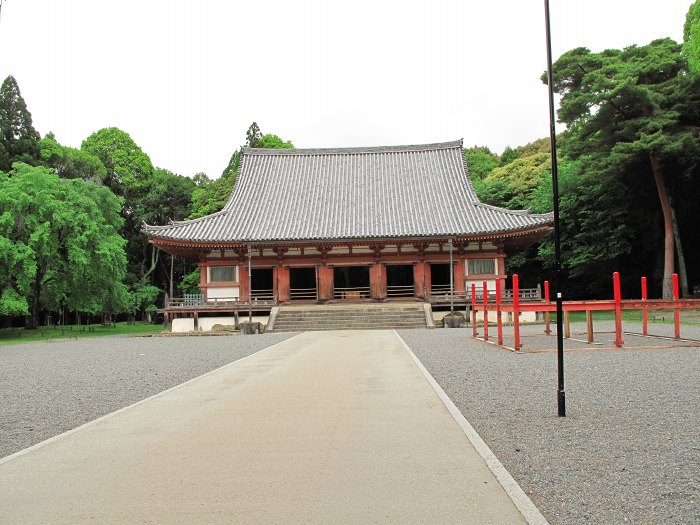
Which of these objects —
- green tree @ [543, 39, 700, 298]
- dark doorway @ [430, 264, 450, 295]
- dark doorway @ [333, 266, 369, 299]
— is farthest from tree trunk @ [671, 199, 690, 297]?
dark doorway @ [333, 266, 369, 299]

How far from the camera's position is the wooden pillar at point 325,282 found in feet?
88.6

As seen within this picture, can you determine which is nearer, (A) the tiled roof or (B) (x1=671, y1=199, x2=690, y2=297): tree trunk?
(A) the tiled roof

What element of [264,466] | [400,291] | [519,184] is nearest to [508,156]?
[519,184]

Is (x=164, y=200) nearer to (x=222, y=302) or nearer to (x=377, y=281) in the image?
(x=222, y=302)

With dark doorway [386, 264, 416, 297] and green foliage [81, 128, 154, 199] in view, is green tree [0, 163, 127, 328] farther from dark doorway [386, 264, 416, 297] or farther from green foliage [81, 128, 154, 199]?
green foliage [81, 128, 154, 199]

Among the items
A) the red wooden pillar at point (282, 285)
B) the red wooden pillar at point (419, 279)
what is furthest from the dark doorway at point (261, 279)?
the red wooden pillar at point (419, 279)

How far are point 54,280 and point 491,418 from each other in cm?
2492

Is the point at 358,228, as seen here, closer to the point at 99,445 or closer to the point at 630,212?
the point at 630,212

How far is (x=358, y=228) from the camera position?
27.2 m

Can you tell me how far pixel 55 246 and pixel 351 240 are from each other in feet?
42.3

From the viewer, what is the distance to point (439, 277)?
28.6m

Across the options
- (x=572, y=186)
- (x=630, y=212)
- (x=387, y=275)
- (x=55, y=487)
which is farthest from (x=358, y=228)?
(x=55, y=487)

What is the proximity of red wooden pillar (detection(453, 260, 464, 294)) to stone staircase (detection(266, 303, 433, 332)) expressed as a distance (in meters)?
2.71

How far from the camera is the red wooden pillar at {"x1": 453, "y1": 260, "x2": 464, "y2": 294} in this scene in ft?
86.7
